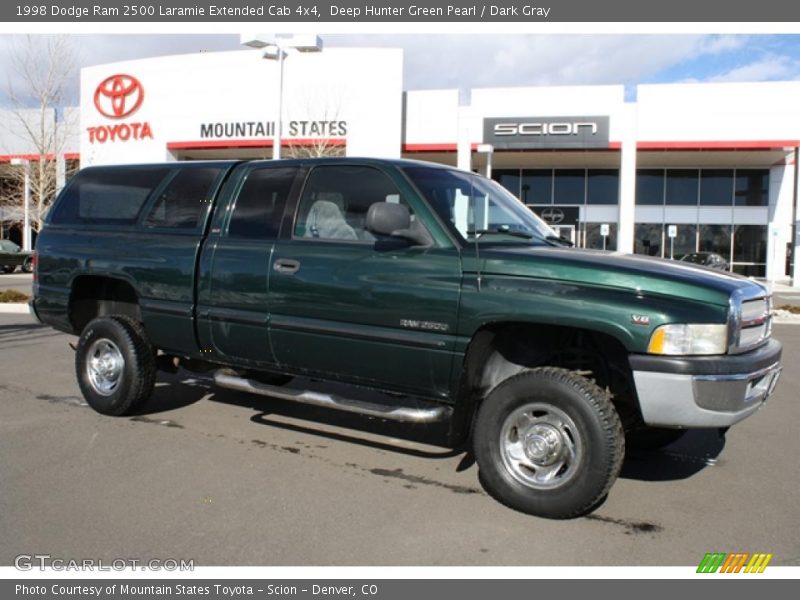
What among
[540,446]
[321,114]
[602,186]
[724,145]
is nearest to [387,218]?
[540,446]

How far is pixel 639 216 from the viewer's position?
30125 mm

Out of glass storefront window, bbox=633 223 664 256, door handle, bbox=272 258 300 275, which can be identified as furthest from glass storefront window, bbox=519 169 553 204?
door handle, bbox=272 258 300 275

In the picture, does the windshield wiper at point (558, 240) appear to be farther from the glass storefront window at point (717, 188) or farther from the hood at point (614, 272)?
the glass storefront window at point (717, 188)

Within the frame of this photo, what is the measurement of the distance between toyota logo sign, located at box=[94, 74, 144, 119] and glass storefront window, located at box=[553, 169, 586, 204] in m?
18.5

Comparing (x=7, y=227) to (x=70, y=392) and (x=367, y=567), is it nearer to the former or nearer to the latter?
(x=70, y=392)

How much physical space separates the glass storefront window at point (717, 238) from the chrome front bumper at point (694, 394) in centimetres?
2869

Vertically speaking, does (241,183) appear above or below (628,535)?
above

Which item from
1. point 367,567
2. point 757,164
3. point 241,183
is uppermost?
point 757,164

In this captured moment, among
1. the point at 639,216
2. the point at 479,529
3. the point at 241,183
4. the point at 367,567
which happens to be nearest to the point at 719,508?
the point at 479,529

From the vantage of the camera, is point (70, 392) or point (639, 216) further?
point (639, 216)

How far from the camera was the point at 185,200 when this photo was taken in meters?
5.56

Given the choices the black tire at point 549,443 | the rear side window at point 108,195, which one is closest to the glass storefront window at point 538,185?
the rear side window at point 108,195

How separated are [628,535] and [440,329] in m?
1.56

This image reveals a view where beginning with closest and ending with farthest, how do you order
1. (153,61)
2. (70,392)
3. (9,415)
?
(9,415) < (70,392) < (153,61)
